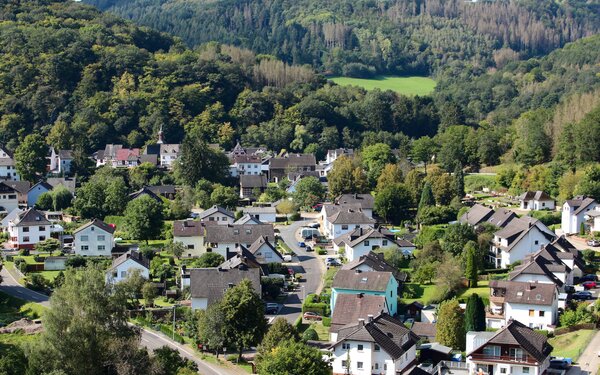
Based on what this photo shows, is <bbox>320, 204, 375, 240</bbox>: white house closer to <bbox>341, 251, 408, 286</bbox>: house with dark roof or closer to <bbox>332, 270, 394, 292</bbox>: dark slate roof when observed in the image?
<bbox>341, 251, 408, 286</bbox>: house with dark roof

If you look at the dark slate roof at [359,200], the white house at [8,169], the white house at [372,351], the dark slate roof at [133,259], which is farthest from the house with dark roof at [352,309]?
the white house at [8,169]

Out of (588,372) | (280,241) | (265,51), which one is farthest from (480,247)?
(265,51)

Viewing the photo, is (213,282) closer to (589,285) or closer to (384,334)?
(384,334)

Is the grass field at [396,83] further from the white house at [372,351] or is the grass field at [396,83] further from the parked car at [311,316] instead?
the white house at [372,351]

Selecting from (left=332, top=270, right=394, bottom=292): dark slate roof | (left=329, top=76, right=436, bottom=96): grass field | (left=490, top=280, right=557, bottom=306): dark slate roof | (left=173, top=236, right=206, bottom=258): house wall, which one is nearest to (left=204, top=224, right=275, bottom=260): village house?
(left=173, top=236, right=206, bottom=258): house wall

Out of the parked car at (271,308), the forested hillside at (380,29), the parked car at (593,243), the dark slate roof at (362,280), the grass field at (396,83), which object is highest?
the dark slate roof at (362,280)

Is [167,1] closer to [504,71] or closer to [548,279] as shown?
[504,71]
